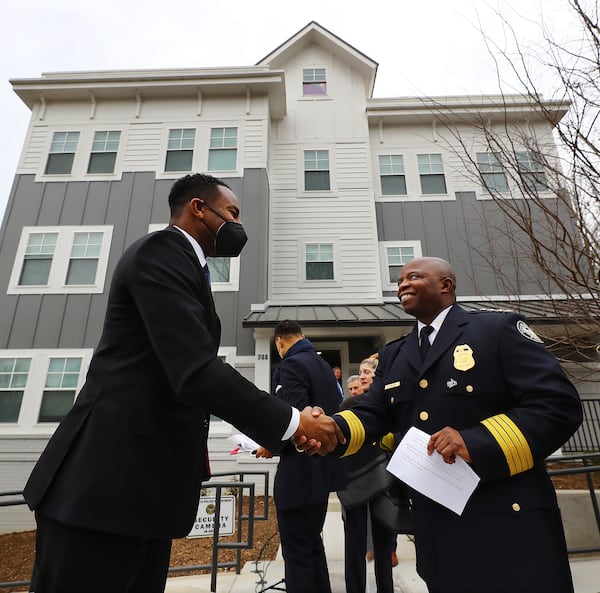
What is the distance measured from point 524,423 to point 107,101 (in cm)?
1493

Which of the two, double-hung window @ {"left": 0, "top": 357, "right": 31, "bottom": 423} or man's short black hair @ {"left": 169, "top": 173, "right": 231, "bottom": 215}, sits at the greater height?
double-hung window @ {"left": 0, "top": 357, "right": 31, "bottom": 423}

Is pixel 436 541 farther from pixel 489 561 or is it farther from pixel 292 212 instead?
pixel 292 212

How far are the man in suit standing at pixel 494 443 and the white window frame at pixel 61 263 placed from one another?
1057 centimetres

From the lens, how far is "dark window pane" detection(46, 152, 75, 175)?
1173 centimetres

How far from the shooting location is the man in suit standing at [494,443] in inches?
59.8

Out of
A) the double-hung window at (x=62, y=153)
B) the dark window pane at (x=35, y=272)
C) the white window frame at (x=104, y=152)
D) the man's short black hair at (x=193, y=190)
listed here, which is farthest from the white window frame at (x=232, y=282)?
the man's short black hair at (x=193, y=190)

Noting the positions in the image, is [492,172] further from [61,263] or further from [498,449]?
[61,263]

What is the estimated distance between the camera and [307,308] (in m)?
10.3

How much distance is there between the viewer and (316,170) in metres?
12.6

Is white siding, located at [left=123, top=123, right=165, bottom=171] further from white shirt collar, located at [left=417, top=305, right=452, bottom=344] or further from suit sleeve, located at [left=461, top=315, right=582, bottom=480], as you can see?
suit sleeve, located at [left=461, top=315, right=582, bottom=480]

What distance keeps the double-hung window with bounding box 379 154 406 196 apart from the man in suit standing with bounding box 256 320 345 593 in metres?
10.7

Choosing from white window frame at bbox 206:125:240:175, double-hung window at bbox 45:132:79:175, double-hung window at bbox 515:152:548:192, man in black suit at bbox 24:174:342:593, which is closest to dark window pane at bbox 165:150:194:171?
white window frame at bbox 206:125:240:175

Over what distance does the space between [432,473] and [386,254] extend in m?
10.8

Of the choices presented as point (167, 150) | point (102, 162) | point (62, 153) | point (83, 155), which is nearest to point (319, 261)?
point (167, 150)
